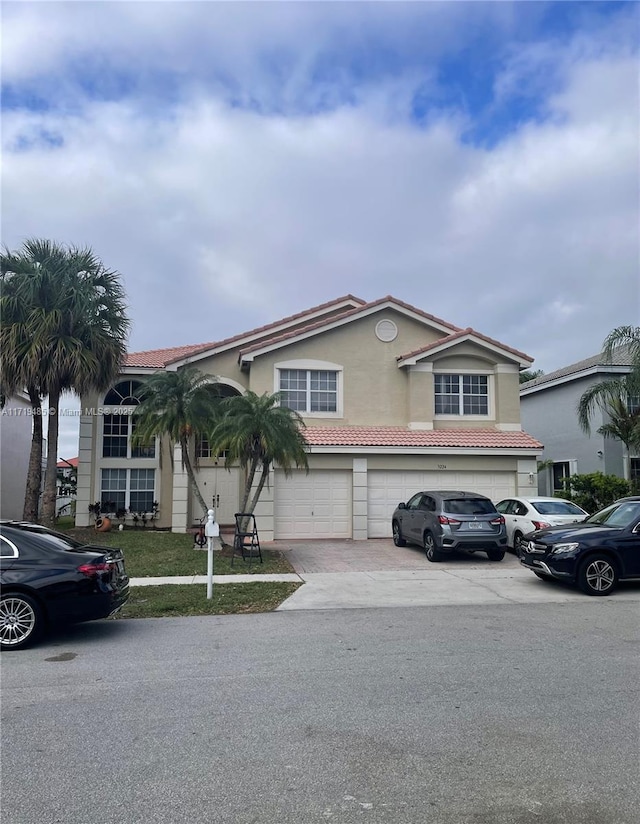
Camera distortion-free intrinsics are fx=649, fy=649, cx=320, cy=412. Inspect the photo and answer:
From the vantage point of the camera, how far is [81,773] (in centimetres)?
420

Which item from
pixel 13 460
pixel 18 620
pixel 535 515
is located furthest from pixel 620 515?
pixel 13 460

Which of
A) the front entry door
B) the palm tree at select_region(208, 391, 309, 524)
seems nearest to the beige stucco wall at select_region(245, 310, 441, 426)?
the front entry door

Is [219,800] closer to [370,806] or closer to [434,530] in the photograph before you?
[370,806]

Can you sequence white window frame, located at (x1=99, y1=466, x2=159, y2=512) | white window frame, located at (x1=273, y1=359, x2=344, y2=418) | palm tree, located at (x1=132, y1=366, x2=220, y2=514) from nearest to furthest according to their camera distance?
palm tree, located at (x1=132, y1=366, x2=220, y2=514)
white window frame, located at (x1=273, y1=359, x2=344, y2=418)
white window frame, located at (x1=99, y1=466, x2=159, y2=512)

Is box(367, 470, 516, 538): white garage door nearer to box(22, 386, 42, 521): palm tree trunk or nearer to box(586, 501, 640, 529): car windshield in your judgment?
box(586, 501, 640, 529): car windshield

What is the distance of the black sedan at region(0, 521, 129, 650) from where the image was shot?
24.4ft

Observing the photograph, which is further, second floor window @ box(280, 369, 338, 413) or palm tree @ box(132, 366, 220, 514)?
second floor window @ box(280, 369, 338, 413)

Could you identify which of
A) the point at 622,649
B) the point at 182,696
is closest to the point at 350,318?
the point at 622,649

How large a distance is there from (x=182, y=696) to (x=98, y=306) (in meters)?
14.2

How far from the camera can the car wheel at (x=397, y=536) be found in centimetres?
1792

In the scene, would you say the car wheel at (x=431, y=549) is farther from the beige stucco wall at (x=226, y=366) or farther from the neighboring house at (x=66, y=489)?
the neighboring house at (x=66, y=489)

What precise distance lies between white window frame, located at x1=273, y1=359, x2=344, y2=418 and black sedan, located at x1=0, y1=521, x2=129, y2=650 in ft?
41.9

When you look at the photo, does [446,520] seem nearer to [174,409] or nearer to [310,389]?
[174,409]

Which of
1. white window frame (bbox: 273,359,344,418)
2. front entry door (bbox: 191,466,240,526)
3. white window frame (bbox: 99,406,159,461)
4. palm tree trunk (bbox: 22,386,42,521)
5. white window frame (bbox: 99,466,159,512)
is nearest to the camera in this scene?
palm tree trunk (bbox: 22,386,42,521)
